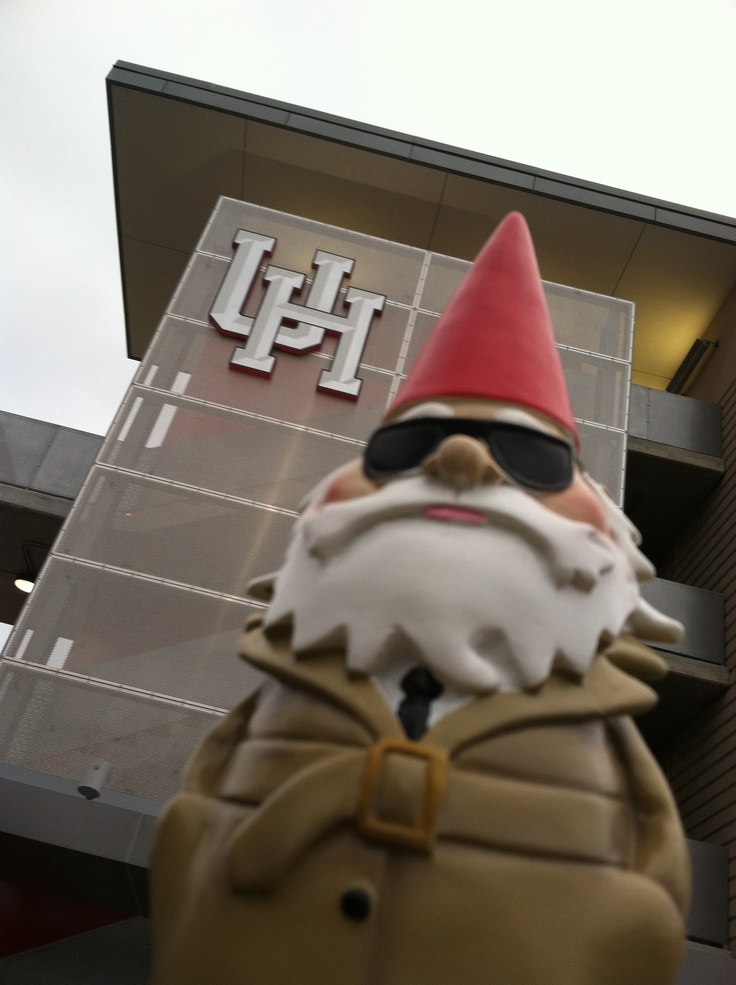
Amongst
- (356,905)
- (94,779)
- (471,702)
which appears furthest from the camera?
(94,779)

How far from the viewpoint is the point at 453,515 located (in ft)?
6.98

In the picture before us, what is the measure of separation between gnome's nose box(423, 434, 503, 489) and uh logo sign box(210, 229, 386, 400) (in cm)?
503

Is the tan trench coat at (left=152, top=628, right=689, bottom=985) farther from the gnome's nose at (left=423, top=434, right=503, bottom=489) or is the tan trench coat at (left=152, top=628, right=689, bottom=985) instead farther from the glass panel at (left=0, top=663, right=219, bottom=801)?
the glass panel at (left=0, top=663, right=219, bottom=801)

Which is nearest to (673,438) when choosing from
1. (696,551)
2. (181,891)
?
(696,551)

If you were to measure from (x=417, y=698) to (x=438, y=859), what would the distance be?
36cm

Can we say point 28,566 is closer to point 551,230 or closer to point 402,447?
point 551,230

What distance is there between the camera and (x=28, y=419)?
869cm

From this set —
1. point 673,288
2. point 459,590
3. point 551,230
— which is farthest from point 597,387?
point 459,590

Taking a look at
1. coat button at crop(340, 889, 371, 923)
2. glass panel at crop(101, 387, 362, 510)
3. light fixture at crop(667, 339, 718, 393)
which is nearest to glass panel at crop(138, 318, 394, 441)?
glass panel at crop(101, 387, 362, 510)

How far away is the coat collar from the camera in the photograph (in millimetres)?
1898

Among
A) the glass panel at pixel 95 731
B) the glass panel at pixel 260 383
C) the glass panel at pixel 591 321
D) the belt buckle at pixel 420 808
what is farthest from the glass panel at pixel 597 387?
the belt buckle at pixel 420 808

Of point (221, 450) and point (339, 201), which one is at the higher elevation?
point (339, 201)

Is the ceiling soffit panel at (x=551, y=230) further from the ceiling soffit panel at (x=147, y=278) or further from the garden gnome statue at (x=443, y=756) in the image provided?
the garden gnome statue at (x=443, y=756)

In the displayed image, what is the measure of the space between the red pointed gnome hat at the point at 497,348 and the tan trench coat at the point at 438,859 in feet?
3.04
